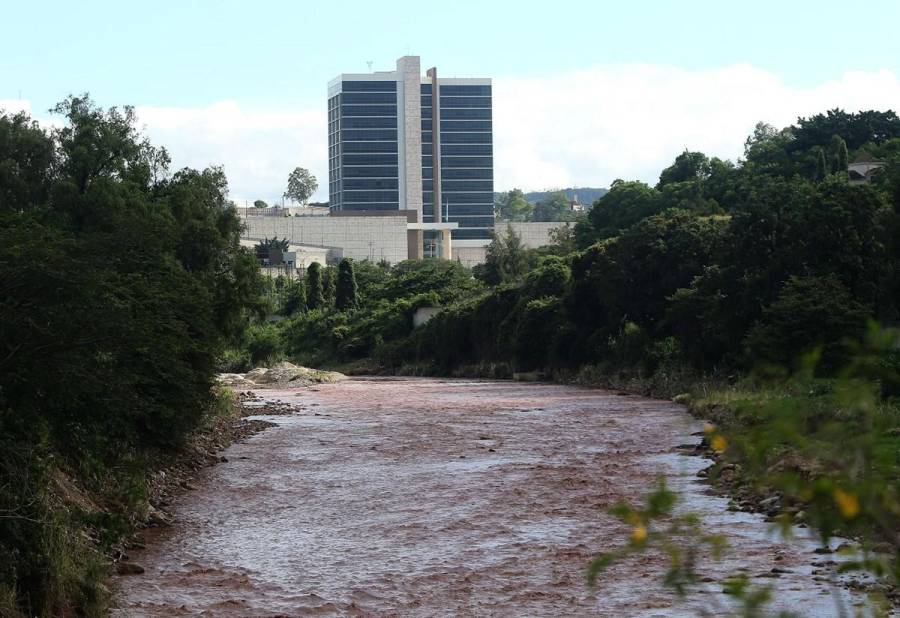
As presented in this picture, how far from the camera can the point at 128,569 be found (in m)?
17.8

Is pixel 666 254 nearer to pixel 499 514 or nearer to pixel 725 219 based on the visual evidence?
pixel 725 219

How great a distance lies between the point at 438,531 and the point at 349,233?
156623 millimetres

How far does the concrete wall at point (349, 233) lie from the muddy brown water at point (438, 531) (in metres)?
136

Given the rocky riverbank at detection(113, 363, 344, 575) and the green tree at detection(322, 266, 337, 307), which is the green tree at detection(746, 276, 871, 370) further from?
the green tree at detection(322, 266, 337, 307)

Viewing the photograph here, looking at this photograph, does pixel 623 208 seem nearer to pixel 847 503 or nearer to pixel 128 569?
pixel 128 569

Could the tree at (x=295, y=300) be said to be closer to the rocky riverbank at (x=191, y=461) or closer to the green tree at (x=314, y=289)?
the green tree at (x=314, y=289)

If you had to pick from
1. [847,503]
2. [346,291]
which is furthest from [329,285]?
[847,503]

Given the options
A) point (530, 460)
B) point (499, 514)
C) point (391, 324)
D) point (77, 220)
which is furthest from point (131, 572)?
point (391, 324)

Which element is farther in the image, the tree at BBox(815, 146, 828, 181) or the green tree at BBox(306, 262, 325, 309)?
the green tree at BBox(306, 262, 325, 309)

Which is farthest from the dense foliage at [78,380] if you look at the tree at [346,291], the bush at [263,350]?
the tree at [346,291]

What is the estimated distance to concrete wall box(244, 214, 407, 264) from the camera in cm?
17438

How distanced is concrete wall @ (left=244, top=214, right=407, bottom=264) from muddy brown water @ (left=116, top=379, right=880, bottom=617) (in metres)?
136

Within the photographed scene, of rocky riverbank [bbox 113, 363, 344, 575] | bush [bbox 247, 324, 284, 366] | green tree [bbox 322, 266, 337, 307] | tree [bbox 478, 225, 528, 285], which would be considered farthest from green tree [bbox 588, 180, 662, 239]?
rocky riverbank [bbox 113, 363, 344, 575]

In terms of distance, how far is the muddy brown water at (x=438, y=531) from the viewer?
620 inches
